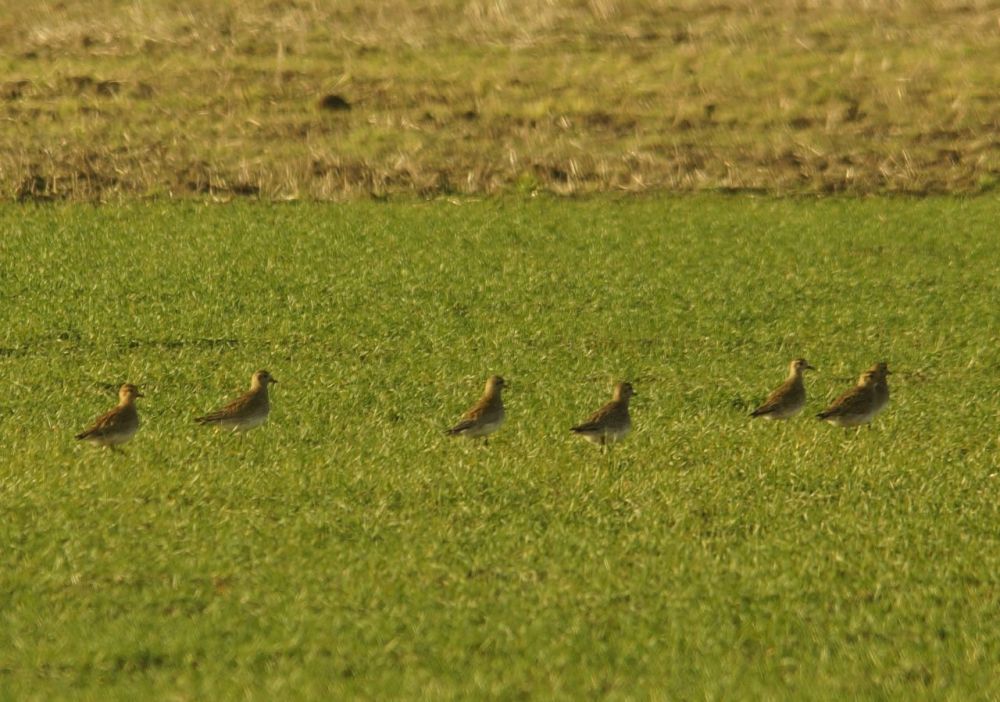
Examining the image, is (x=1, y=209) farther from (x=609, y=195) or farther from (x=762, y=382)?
(x=762, y=382)

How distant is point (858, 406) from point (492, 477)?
3.42 meters

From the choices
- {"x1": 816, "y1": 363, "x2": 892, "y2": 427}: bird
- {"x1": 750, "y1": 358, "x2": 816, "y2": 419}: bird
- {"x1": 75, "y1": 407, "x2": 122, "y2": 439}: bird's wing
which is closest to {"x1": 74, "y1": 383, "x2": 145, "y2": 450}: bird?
{"x1": 75, "y1": 407, "x2": 122, "y2": 439}: bird's wing

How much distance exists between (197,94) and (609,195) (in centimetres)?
994

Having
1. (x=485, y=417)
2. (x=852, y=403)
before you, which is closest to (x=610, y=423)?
(x=485, y=417)

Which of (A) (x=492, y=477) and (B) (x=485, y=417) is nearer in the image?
(A) (x=492, y=477)

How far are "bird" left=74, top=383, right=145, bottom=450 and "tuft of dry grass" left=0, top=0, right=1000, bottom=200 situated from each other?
14.7 meters

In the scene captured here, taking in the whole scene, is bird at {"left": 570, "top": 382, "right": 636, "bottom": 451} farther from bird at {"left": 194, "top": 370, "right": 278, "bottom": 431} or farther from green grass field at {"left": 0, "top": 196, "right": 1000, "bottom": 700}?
bird at {"left": 194, "top": 370, "right": 278, "bottom": 431}

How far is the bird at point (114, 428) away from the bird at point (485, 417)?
2.53 meters

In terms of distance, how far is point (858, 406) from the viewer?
1575cm

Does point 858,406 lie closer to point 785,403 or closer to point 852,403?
point 852,403

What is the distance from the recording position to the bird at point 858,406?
15742 mm

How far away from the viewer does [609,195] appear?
30.2 meters

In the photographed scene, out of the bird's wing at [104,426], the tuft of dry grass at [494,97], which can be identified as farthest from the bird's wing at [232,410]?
the tuft of dry grass at [494,97]

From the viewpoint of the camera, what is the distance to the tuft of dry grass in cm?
3091
